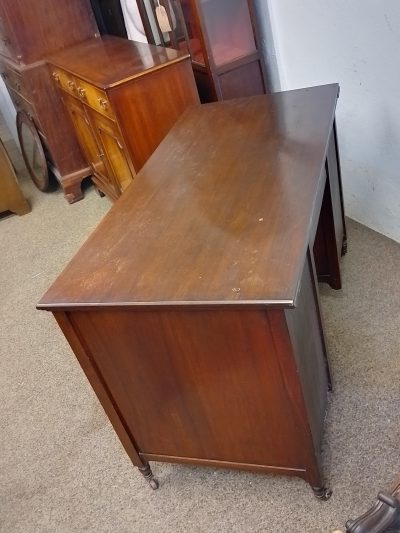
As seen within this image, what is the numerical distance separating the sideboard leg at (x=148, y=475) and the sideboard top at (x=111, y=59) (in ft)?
4.24

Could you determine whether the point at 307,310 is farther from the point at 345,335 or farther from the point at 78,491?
the point at 78,491

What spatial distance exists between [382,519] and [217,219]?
747 millimetres

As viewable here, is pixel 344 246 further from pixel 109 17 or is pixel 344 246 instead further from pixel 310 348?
pixel 109 17

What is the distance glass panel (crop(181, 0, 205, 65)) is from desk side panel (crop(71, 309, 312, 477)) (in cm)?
141

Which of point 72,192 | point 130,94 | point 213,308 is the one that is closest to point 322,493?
point 213,308

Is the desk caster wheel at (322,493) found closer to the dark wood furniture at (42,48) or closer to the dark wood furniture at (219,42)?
the dark wood furniture at (219,42)

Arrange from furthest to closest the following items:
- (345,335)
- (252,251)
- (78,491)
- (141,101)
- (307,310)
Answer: (141,101) → (345,335) → (78,491) → (307,310) → (252,251)

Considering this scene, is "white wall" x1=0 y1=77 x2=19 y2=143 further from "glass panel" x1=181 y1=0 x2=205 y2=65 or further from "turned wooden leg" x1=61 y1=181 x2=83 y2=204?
"glass panel" x1=181 y1=0 x2=205 y2=65

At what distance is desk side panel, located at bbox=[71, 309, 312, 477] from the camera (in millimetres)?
1046

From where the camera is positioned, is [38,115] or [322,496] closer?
[322,496]

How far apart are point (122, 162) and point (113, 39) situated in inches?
28.5

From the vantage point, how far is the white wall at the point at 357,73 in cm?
170

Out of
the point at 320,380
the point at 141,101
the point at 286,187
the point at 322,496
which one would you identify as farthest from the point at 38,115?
the point at 322,496

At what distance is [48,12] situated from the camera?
254 centimetres
